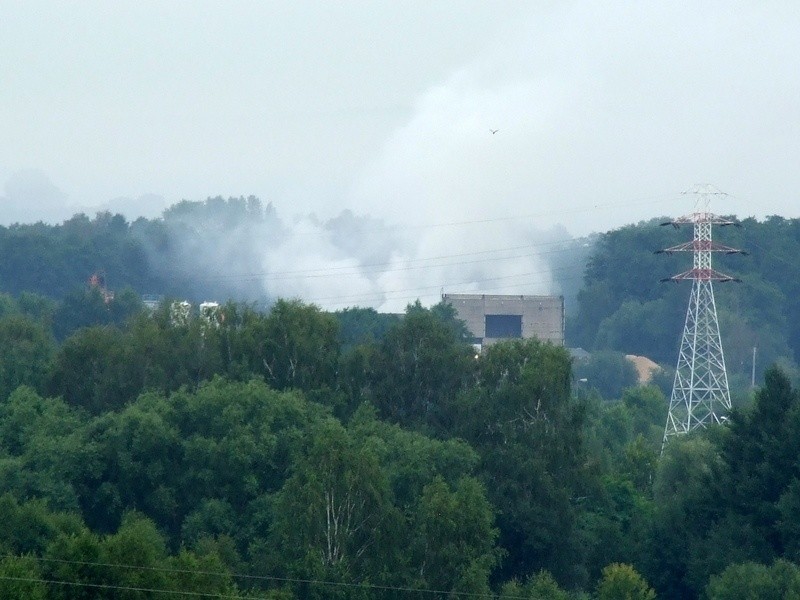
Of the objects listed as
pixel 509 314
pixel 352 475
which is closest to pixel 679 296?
pixel 509 314

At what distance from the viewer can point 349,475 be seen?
42.9 m

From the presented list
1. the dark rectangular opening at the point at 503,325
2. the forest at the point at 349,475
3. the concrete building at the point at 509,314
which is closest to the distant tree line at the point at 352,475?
the forest at the point at 349,475

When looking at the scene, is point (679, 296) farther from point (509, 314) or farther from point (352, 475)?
point (352, 475)

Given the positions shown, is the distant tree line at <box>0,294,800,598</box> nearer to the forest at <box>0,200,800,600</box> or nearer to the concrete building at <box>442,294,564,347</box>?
the forest at <box>0,200,800,600</box>

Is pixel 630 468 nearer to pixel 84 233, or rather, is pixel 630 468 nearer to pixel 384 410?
pixel 384 410

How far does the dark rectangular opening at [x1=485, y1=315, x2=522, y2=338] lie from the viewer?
110 meters

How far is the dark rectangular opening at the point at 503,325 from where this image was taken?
110 m

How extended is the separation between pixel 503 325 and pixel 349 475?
68312mm

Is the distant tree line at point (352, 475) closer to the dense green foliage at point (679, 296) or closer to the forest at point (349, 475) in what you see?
the forest at point (349, 475)

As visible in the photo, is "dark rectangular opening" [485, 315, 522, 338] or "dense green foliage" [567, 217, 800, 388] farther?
"dense green foliage" [567, 217, 800, 388]

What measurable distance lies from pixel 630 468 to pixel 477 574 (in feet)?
53.3

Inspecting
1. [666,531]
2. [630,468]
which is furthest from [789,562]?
[630,468]

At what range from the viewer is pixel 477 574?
4097 cm

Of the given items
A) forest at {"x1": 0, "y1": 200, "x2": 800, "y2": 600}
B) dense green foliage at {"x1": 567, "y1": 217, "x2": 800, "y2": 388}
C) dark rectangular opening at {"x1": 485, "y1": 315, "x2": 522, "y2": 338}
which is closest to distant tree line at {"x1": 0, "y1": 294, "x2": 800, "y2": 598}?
forest at {"x1": 0, "y1": 200, "x2": 800, "y2": 600}
